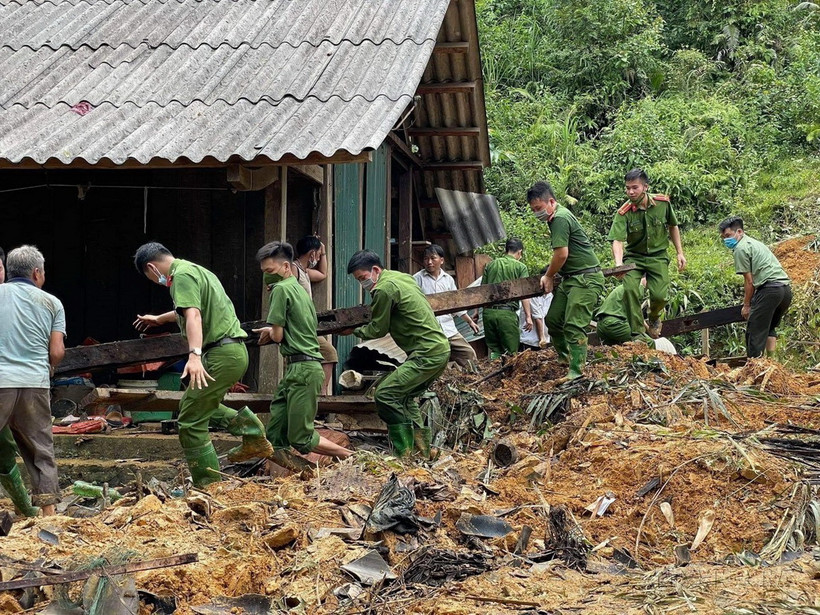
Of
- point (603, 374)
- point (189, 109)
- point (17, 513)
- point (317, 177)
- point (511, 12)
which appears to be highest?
point (511, 12)

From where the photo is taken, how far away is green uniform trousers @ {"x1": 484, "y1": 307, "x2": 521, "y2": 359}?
11.4 m

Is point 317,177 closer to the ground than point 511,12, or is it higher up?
closer to the ground

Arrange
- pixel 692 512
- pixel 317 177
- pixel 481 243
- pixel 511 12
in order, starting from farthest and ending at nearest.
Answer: pixel 511 12 < pixel 481 243 < pixel 317 177 < pixel 692 512

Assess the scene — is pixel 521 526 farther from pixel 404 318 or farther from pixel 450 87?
pixel 450 87

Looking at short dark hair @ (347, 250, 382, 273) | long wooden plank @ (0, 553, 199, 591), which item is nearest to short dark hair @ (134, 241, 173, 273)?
short dark hair @ (347, 250, 382, 273)

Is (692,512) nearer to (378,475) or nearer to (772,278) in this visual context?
(378,475)

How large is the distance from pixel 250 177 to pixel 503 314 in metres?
4.39

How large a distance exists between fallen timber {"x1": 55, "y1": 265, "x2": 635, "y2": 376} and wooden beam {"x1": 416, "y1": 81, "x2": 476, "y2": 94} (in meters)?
3.29

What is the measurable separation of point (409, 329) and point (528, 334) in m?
5.15

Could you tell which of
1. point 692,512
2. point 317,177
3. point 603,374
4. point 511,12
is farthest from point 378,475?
point 511,12

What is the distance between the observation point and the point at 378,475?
662cm

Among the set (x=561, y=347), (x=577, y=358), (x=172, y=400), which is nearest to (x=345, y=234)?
(x=561, y=347)

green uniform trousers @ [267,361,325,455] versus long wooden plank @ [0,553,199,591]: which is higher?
green uniform trousers @ [267,361,325,455]

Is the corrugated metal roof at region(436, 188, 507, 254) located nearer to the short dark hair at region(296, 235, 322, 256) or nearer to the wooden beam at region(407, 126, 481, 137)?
the wooden beam at region(407, 126, 481, 137)
